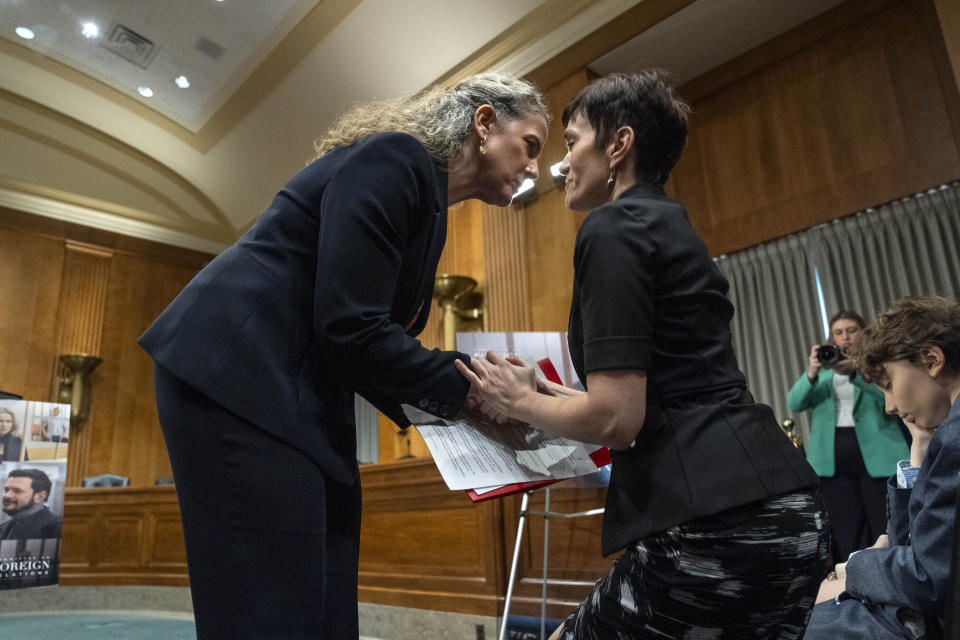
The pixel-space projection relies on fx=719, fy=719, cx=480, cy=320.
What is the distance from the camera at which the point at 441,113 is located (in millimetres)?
1337

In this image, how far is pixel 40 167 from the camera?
852cm

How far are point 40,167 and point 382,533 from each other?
683 cm

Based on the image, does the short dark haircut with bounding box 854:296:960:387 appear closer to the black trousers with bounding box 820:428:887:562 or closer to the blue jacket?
the blue jacket

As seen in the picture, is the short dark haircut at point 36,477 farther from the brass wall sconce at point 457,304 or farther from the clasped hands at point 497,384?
the clasped hands at point 497,384

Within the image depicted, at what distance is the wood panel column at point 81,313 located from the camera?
8.71m

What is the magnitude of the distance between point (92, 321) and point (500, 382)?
9443 millimetres

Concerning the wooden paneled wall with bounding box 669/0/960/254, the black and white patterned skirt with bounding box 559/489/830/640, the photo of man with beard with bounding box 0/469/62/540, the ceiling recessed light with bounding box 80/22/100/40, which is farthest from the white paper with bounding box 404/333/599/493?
the ceiling recessed light with bounding box 80/22/100/40

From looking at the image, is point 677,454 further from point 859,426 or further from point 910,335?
point 859,426

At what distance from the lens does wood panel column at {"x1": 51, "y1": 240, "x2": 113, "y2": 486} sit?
28.6 feet

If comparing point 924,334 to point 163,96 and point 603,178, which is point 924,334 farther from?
point 163,96

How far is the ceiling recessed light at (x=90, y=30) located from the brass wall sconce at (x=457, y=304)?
4.19m

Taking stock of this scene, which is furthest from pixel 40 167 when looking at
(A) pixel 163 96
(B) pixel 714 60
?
(B) pixel 714 60

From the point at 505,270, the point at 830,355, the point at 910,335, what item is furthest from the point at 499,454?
the point at 505,270

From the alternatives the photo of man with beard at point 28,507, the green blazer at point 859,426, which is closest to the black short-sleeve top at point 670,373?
the green blazer at point 859,426
